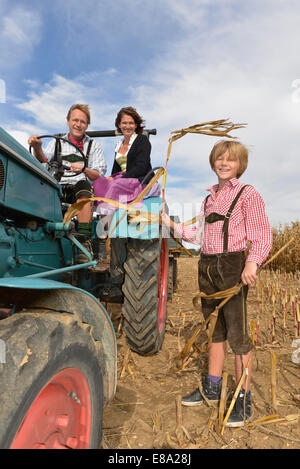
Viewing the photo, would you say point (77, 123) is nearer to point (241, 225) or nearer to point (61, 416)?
point (241, 225)

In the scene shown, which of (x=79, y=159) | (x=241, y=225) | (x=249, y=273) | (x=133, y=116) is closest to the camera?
(x=249, y=273)

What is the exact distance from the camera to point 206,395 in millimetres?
2166

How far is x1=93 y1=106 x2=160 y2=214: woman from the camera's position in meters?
2.67

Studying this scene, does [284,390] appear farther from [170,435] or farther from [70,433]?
[70,433]

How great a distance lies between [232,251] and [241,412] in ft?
3.22

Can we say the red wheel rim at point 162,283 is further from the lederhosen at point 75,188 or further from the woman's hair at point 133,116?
the woman's hair at point 133,116

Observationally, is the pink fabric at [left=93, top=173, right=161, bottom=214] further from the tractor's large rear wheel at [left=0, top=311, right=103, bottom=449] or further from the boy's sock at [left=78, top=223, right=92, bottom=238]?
the tractor's large rear wheel at [left=0, top=311, right=103, bottom=449]

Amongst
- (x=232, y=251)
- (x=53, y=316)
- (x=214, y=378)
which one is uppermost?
(x=232, y=251)

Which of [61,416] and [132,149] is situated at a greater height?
[132,149]

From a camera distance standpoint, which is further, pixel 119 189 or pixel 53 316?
pixel 119 189

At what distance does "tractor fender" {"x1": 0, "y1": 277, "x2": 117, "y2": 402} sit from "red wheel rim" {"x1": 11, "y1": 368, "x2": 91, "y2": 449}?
19 centimetres

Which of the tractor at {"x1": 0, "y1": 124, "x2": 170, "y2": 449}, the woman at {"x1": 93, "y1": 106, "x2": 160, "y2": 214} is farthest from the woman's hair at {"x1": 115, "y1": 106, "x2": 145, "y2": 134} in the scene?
the tractor at {"x1": 0, "y1": 124, "x2": 170, "y2": 449}

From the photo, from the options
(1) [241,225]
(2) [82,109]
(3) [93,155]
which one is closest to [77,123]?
(2) [82,109]
